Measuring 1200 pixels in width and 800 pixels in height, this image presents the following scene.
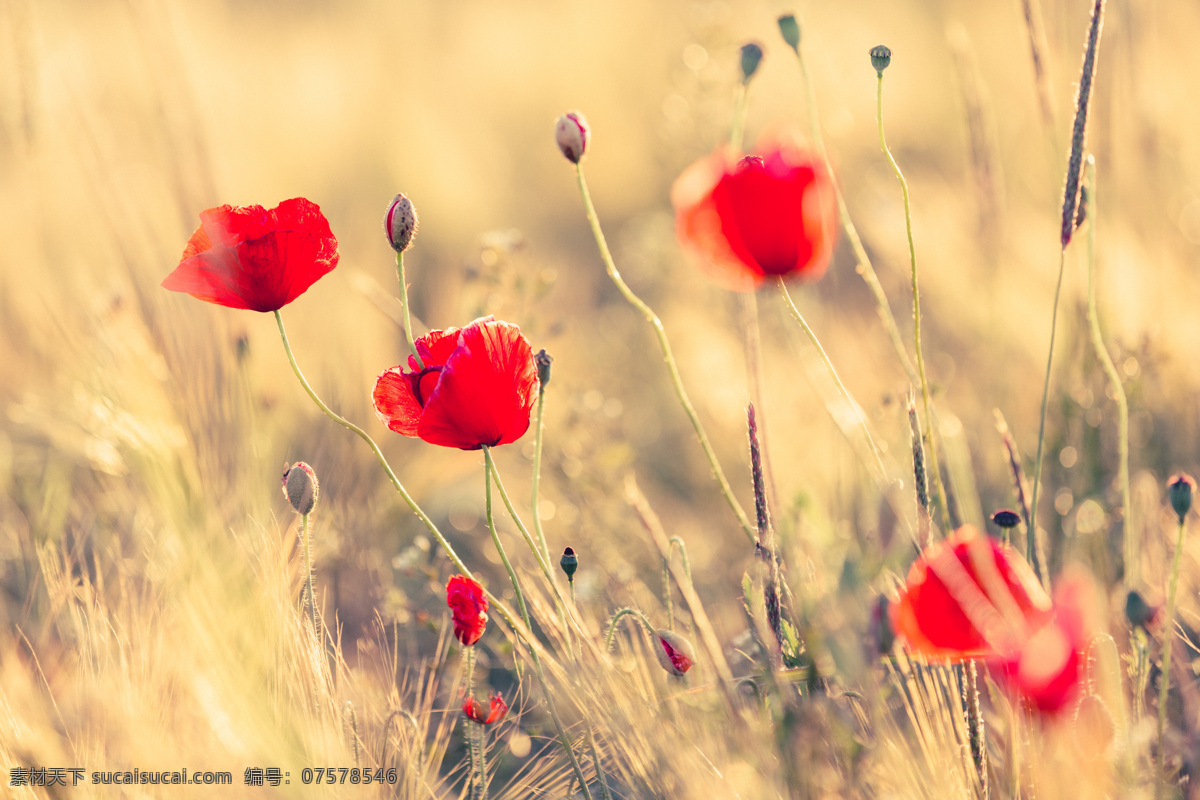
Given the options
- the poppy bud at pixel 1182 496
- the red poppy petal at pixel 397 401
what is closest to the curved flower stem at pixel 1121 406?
the poppy bud at pixel 1182 496

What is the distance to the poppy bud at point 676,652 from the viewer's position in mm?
719

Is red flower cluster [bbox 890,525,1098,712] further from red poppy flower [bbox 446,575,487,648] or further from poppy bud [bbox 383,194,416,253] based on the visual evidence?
poppy bud [bbox 383,194,416,253]

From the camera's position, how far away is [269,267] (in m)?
0.75

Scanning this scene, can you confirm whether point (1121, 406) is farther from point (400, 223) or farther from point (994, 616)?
point (400, 223)

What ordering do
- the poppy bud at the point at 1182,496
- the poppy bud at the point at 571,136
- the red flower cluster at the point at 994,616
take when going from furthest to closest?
the poppy bud at the point at 571,136 → the poppy bud at the point at 1182,496 → the red flower cluster at the point at 994,616

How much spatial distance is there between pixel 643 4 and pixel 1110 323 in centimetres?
454

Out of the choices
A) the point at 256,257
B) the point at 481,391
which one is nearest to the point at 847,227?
the point at 481,391

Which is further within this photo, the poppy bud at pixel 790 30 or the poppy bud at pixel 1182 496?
the poppy bud at pixel 790 30

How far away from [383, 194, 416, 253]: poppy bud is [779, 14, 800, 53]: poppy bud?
0.37 metres

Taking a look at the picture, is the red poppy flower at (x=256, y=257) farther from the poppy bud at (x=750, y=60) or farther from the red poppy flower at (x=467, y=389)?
the poppy bud at (x=750, y=60)

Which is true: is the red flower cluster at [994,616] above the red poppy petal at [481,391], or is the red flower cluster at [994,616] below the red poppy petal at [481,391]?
below

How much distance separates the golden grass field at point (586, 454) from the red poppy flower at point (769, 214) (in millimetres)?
106

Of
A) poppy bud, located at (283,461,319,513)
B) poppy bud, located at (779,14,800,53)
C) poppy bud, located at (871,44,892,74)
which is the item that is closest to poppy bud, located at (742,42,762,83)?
poppy bud, located at (779,14,800,53)

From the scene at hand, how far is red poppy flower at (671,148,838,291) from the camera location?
2.26 ft
